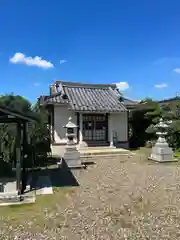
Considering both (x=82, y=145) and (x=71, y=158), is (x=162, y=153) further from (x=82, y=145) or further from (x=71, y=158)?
(x=82, y=145)

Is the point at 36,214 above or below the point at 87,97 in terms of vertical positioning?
below

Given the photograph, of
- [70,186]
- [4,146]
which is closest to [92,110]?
[4,146]

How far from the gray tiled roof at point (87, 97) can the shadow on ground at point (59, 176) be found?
668cm

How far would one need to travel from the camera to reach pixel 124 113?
1930 cm

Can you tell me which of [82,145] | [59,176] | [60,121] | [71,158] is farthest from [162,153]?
[60,121]

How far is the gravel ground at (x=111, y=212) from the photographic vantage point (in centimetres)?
468

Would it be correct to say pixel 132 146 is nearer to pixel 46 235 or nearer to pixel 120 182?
pixel 120 182

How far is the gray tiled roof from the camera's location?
17.7m

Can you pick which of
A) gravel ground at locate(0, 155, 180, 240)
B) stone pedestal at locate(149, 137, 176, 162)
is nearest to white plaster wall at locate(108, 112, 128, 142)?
stone pedestal at locate(149, 137, 176, 162)

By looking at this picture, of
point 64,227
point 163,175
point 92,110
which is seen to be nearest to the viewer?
point 64,227

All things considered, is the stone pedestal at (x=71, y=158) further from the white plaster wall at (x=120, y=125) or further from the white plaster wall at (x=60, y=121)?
the white plaster wall at (x=120, y=125)

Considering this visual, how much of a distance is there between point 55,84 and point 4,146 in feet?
36.6

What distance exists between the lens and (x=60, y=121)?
58.6 ft

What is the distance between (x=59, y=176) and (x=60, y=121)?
8.32m
